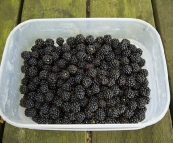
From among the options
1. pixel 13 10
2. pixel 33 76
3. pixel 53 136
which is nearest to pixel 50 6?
pixel 13 10

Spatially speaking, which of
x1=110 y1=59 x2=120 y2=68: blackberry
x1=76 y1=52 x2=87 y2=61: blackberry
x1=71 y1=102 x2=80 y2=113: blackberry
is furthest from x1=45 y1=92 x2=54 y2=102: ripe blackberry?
x1=110 y1=59 x2=120 y2=68: blackberry

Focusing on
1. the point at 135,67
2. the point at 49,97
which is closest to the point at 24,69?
the point at 49,97

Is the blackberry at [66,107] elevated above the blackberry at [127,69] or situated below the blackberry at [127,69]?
below

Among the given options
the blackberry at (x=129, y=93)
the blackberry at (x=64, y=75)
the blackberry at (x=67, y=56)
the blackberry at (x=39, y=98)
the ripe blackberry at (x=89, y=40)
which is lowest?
the blackberry at (x=39, y=98)

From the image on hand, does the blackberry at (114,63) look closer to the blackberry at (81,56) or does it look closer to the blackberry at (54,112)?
the blackberry at (81,56)

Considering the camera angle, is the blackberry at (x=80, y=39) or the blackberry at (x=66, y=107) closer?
the blackberry at (x=66, y=107)

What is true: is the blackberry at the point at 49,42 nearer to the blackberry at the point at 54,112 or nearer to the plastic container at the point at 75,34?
the plastic container at the point at 75,34

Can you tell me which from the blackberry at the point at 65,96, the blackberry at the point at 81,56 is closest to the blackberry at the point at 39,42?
the blackberry at the point at 81,56
